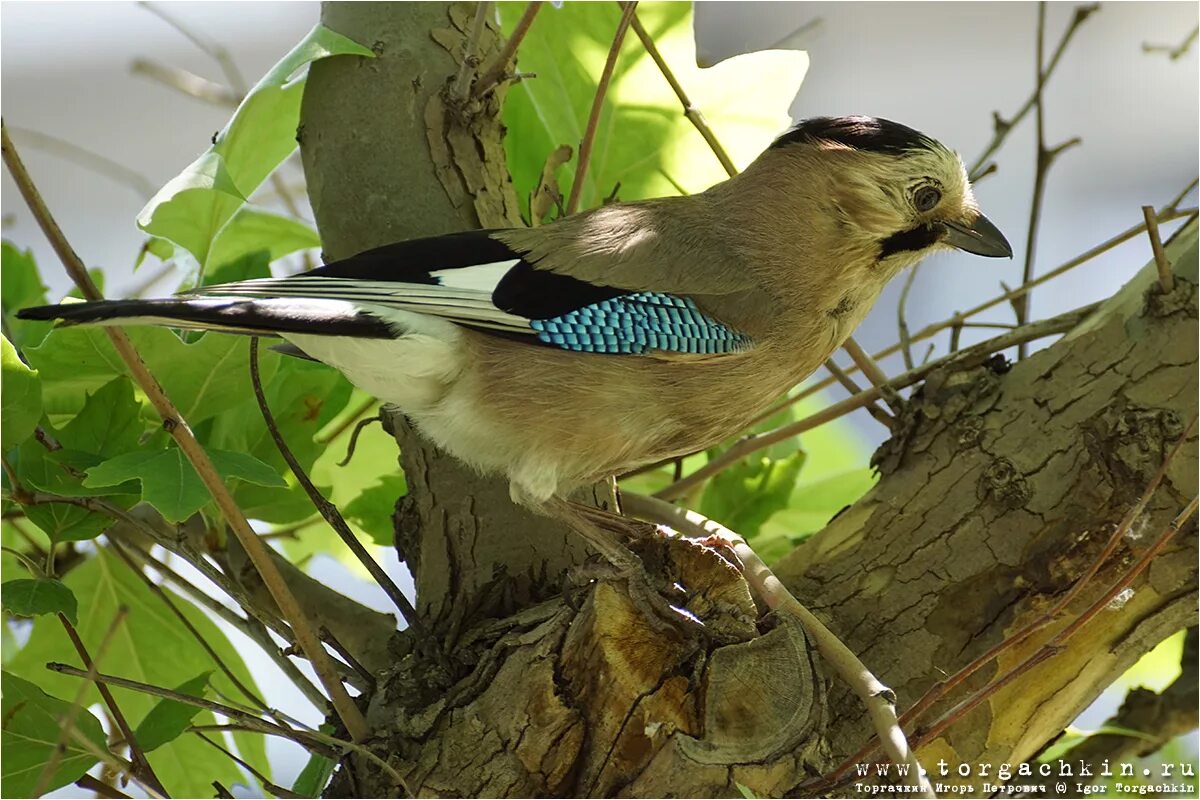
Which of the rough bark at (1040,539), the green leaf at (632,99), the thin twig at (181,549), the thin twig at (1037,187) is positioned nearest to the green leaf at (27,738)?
the thin twig at (181,549)

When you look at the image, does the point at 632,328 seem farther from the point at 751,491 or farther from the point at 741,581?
the point at 751,491

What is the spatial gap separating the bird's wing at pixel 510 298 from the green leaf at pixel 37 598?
0.51 metres

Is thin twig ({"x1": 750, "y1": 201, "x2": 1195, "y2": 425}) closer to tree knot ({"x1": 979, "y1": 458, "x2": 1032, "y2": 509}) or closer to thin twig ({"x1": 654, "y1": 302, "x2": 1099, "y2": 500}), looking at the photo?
thin twig ({"x1": 654, "y1": 302, "x2": 1099, "y2": 500})

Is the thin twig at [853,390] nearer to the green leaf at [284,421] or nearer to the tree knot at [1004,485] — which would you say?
the tree knot at [1004,485]

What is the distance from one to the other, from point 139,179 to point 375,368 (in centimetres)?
131

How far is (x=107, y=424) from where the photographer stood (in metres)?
1.73

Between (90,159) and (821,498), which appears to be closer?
(821,498)

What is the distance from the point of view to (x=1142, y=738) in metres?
2.17

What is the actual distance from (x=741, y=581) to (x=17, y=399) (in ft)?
3.24

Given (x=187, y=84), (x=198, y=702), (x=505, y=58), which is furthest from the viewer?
(x=187, y=84)

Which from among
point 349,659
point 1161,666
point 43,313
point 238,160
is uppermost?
point 238,160

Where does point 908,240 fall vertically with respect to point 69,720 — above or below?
above

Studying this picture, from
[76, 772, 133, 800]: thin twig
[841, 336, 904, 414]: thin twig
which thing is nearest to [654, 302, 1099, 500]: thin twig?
[841, 336, 904, 414]: thin twig

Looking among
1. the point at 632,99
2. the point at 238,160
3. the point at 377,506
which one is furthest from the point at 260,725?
the point at 632,99
